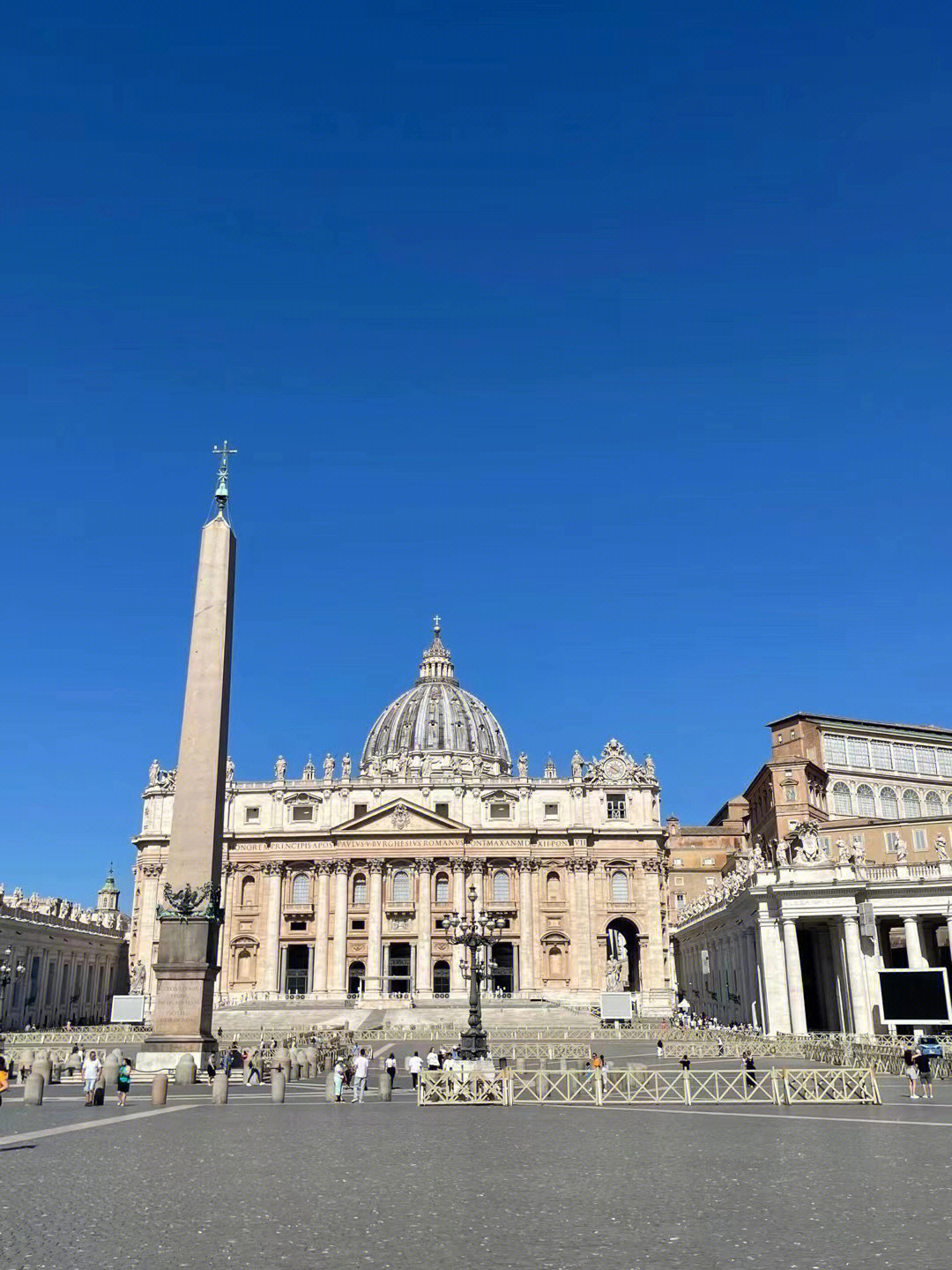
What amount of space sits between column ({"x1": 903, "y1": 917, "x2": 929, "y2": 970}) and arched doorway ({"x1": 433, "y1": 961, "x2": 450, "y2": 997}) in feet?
143

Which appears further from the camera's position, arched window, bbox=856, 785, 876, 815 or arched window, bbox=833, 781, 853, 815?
arched window, bbox=856, 785, 876, 815

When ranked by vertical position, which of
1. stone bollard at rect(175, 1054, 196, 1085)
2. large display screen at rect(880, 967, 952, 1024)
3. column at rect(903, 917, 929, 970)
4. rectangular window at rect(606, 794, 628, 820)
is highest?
rectangular window at rect(606, 794, 628, 820)

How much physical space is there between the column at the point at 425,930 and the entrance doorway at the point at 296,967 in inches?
331

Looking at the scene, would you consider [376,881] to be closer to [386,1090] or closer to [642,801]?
[642,801]

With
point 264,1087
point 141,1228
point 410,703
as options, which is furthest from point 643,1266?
point 410,703

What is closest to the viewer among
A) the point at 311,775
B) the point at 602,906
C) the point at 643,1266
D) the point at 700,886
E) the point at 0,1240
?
the point at 643,1266

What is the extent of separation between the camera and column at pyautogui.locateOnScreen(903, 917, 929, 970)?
38.2 m

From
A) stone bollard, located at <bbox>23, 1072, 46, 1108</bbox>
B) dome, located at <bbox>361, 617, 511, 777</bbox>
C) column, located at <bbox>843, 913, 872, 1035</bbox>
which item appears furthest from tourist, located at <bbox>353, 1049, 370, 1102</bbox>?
dome, located at <bbox>361, 617, 511, 777</bbox>

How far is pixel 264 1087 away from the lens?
26.5 m

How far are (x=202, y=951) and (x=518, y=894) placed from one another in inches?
2225

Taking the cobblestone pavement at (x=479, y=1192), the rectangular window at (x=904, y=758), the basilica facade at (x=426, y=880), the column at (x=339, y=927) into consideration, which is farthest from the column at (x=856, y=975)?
the column at (x=339, y=927)

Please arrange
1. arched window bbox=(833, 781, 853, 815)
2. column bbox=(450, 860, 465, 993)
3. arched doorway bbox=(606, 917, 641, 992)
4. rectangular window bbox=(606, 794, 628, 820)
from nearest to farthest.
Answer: arched window bbox=(833, 781, 853, 815)
column bbox=(450, 860, 465, 993)
arched doorway bbox=(606, 917, 641, 992)
rectangular window bbox=(606, 794, 628, 820)

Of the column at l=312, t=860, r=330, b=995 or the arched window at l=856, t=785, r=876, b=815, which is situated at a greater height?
the arched window at l=856, t=785, r=876, b=815

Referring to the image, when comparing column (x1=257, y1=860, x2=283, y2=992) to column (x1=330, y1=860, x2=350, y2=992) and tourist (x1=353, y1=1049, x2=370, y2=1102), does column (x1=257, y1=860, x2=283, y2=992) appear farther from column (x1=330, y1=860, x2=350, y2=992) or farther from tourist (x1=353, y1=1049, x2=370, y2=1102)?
tourist (x1=353, y1=1049, x2=370, y2=1102)
